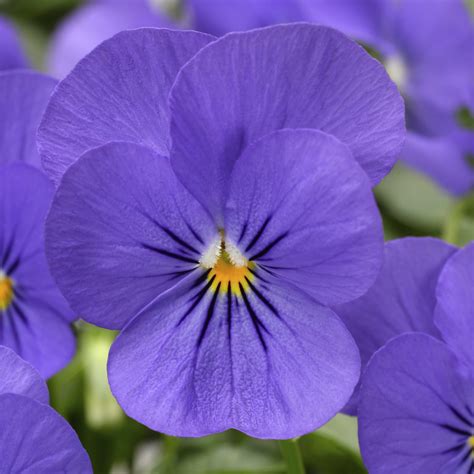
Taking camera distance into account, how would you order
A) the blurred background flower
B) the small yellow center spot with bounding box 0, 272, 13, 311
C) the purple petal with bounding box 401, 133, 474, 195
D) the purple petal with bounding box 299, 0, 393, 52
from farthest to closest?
the purple petal with bounding box 299, 0, 393, 52 → the purple petal with bounding box 401, 133, 474, 195 → the blurred background flower → the small yellow center spot with bounding box 0, 272, 13, 311

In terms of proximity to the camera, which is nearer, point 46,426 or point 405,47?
point 46,426

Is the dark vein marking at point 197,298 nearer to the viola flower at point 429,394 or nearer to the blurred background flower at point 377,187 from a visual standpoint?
the viola flower at point 429,394

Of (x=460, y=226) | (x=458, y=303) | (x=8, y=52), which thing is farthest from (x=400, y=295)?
(x=8, y=52)

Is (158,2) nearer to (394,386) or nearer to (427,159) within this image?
(427,159)

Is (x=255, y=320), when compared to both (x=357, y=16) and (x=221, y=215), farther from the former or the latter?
A: (x=357, y=16)

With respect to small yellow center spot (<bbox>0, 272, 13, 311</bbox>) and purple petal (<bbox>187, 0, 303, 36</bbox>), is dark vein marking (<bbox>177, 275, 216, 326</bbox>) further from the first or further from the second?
purple petal (<bbox>187, 0, 303, 36</bbox>)

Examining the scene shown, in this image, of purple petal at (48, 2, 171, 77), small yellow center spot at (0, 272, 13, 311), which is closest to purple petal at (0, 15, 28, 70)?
purple petal at (48, 2, 171, 77)

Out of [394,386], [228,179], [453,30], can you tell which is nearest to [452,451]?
[394,386]

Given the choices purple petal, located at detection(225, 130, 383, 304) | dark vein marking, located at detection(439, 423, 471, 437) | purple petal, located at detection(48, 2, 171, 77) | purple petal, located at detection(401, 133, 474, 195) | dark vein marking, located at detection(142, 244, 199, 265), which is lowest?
purple petal, located at detection(401, 133, 474, 195)
